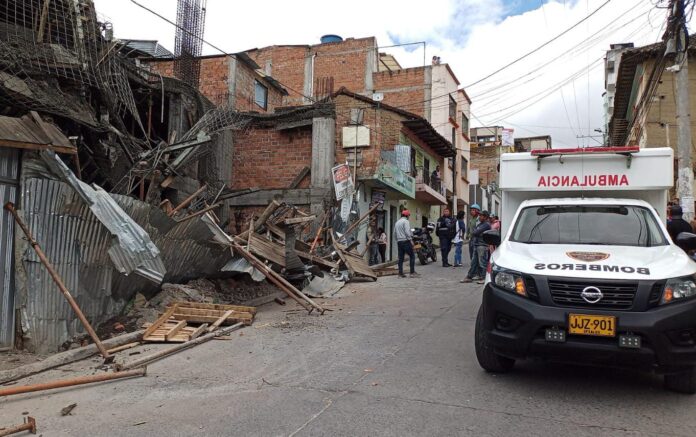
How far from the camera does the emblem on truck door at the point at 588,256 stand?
452cm

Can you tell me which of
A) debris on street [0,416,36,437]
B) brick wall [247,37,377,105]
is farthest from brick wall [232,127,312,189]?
debris on street [0,416,36,437]

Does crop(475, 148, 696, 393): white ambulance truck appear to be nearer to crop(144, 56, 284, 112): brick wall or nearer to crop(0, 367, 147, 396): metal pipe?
crop(0, 367, 147, 396): metal pipe

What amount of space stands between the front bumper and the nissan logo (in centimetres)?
9

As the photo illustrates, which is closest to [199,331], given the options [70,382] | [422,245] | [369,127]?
[70,382]

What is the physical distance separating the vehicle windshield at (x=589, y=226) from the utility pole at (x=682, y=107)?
16.3ft

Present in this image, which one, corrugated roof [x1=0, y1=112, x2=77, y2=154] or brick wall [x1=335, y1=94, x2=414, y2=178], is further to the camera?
brick wall [x1=335, y1=94, x2=414, y2=178]

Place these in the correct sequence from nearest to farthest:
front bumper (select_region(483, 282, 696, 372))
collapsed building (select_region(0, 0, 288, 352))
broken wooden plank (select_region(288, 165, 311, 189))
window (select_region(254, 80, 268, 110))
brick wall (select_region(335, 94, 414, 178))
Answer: front bumper (select_region(483, 282, 696, 372)) → collapsed building (select_region(0, 0, 288, 352)) → broken wooden plank (select_region(288, 165, 311, 189)) → brick wall (select_region(335, 94, 414, 178)) → window (select_region(254, 80, 268, 110))

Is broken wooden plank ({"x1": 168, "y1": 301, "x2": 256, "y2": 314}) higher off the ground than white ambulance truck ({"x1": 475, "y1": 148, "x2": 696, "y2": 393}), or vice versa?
white ambulance truck ({"x1": 475, "y1": 148, "x2": 696, "y2": 393})

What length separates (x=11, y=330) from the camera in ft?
20.8

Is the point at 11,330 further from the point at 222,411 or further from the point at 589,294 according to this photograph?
the point at 589,294

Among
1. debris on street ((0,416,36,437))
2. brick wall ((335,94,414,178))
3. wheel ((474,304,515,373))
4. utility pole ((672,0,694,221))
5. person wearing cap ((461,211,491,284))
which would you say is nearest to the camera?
debris on street ((0,416,36,437))

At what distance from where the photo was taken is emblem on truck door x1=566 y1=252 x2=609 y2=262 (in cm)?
452

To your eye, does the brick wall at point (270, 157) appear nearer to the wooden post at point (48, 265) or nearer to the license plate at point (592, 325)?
the wooden post at point (48, 265)

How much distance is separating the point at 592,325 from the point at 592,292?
274 mm
